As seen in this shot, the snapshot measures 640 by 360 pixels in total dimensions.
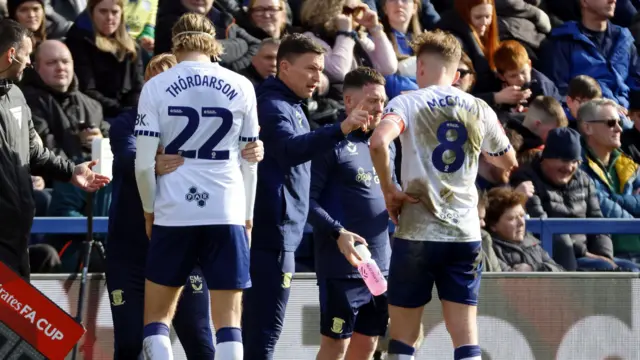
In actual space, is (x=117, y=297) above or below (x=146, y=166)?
below

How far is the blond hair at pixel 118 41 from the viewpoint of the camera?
1041cm

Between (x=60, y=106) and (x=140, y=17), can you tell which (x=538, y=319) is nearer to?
(x=60, y=106)

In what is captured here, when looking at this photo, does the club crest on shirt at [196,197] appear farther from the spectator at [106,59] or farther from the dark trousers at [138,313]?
the spectator at [106,59]

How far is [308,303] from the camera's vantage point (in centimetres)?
879

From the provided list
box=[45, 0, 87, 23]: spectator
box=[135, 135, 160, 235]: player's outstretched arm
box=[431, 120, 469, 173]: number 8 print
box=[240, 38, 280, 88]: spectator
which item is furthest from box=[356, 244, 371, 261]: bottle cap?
box=[45, 0, 87, 23]: spectator

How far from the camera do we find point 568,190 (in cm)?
1041

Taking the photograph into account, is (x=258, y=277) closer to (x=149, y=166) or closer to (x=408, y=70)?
(x=149, y=166)

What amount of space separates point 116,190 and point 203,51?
44.8 inches

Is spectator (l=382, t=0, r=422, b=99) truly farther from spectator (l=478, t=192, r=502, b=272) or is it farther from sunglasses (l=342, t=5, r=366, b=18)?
spectator (l=478, t=192, r=502, b=272)

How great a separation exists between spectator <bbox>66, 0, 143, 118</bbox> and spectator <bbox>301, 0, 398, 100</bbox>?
149 cm

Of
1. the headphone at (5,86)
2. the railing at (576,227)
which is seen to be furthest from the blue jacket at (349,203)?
the headphone at (5,86)

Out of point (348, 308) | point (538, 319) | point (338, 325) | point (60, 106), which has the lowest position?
point (538, 319)

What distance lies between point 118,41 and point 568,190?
12.5 ft

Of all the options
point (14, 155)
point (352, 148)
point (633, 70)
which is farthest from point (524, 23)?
point (14, 155)
